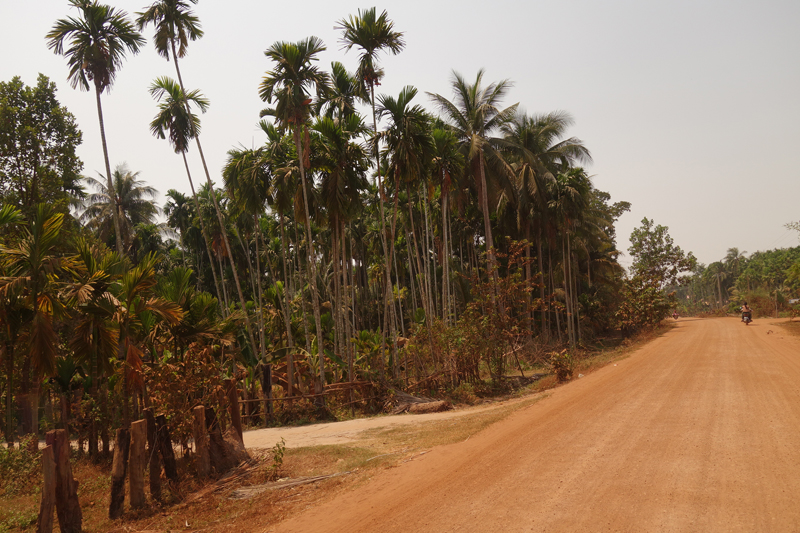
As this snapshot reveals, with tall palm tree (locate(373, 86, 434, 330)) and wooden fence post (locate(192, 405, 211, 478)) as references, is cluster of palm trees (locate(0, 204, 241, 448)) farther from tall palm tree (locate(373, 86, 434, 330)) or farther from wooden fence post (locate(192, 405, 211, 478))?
tall palm tree (locate(373, 86, 434, 330))

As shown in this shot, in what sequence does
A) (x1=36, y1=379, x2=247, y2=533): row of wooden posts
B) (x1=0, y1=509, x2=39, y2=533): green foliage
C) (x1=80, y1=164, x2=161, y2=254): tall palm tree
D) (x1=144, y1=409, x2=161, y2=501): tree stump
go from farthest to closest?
1. (x1=80, y1=164, x2=161, y2=254): tall palm tree
2. (x1=144, y1=409, x2=161, y2=501): tree stump
3. (x1=0, y1=509, x2=39, y2=533): green foliage
4. (x1=36, y1=379, x2=247, y2=533): row of wooden posts

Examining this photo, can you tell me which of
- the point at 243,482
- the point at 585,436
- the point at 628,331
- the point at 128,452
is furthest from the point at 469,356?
the point at 628,331

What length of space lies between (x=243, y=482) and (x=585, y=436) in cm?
606

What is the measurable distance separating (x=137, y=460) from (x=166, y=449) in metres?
1.00

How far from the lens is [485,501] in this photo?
6.63 m

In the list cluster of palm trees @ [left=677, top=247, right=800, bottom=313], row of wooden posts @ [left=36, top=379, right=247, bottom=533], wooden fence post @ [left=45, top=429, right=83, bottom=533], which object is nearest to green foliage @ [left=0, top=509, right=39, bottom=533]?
row of wooden posts @ [left=36, top=379, right=247, bottom=533]

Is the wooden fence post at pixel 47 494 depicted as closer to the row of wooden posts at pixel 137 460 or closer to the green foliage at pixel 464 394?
the row of wooden posts at pixel 137 460

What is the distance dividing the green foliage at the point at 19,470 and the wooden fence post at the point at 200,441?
112 inches

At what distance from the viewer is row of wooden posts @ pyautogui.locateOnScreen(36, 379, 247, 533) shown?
6.81 m

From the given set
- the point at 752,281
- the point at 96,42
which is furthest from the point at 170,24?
the point at 752,281

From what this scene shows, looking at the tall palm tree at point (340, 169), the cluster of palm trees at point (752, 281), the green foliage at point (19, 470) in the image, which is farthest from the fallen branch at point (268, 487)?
the cluster of palm trees at point (752, 281)

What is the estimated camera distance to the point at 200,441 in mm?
8875

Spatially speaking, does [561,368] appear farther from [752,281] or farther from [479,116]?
[752,281]

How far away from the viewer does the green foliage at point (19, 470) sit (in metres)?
9.13
